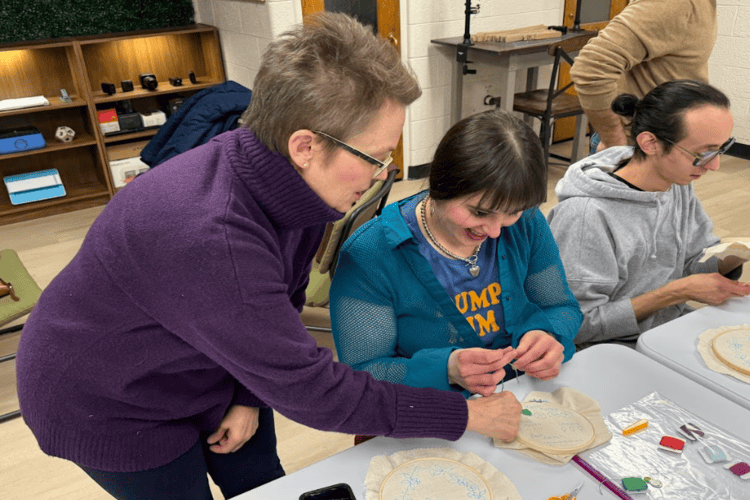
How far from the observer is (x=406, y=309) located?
1.25 m

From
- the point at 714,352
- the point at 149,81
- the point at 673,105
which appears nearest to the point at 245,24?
the point at 149,81

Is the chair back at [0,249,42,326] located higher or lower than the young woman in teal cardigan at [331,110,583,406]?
lower

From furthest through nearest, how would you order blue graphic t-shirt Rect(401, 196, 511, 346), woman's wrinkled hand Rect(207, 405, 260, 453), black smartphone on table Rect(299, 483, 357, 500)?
blue graphic t-shirt Rect(401, 196, 511, 346)
woman's wrinkled hand Rect(207, 405, 260, 453)
black smartphone on table Rect(299, 483, 357, 500)

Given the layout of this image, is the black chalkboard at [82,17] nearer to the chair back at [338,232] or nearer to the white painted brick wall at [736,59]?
the chair back at [338,232]

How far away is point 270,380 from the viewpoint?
797 millimetres

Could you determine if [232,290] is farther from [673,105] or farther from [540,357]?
[673,105]

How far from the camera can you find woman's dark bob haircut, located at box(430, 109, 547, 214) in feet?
3.70

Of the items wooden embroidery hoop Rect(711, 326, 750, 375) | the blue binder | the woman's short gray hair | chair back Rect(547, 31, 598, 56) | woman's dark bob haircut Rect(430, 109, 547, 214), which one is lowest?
the blue binder

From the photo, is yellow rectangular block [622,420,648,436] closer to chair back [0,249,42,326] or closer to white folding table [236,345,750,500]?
white folding table [236,345,750,500]

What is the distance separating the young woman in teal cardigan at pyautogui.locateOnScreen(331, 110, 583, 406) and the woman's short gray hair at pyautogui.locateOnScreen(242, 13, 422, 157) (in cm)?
37

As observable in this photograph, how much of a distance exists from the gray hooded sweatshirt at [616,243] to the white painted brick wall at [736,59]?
12.0 feet

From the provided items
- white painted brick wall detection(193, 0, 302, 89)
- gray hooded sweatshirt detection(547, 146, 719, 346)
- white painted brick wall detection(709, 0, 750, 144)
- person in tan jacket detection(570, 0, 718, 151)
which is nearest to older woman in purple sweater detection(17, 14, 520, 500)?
gray hooded sweatshirt detection(547, 146, 719, 346)

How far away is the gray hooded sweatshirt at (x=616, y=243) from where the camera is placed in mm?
1524

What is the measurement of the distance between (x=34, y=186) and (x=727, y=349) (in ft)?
13.7
